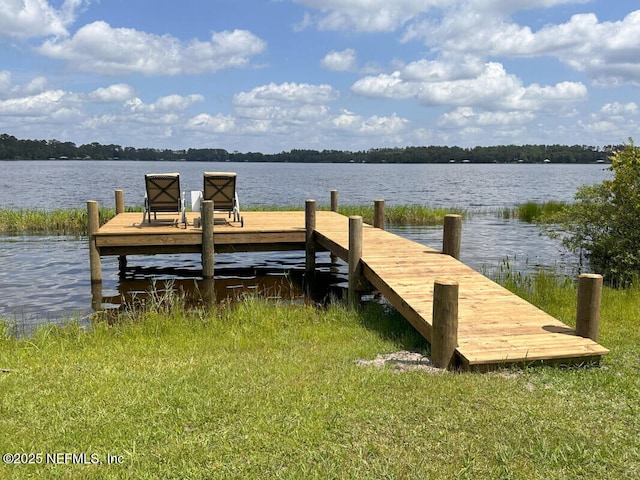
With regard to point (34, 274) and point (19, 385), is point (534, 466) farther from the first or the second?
point (34, 274)

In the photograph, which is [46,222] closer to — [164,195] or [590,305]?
[164,195]

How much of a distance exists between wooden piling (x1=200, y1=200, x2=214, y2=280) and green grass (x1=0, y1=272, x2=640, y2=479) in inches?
200

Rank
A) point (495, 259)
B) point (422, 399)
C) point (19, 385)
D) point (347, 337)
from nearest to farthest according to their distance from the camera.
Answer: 1. point (422, 399)
2. point (19, 385)
3. point (347, 337)
4. point (495, 259)

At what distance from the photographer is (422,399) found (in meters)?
4.65

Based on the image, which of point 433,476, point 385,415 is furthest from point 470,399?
point 433,476

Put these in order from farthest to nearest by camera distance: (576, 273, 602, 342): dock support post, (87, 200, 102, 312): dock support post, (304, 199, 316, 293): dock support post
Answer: (304, 199, 316, 293): dock support post < (87, 200, 102, 312): dock support post < (576, 273, 602, 342): dock support post

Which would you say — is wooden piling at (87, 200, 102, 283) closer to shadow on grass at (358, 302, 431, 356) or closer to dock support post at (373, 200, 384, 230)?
shadow on grass at (358, 302, 431, 356)

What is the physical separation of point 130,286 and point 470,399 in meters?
9.56

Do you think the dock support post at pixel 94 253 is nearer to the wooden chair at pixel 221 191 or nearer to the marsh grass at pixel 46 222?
the wooden chair at pixel 221 191

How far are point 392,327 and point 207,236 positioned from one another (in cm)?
535

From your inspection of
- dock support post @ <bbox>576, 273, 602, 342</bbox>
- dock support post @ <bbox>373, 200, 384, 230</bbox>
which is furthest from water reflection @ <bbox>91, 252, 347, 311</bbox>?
dock support post @ <bbox>576, 273, 602, 342</bbox>

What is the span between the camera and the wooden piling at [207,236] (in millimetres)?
11383

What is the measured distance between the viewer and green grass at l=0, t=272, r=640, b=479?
11.9 ft

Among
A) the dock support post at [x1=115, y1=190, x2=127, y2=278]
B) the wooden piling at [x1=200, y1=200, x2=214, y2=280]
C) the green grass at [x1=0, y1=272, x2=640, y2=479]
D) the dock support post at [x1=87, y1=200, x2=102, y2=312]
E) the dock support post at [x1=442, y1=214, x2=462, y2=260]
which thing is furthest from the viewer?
the dock support post at [x1=115, y1=190, x2=127, y2=278]
